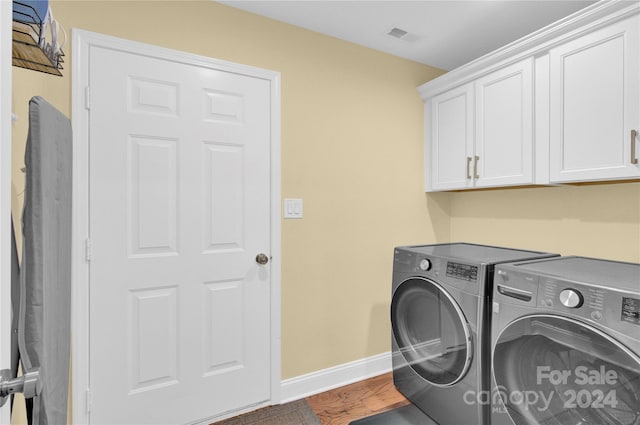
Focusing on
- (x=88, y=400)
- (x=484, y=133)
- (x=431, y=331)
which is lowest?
(x=88, y=400)

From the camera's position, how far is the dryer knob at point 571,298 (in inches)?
46.8

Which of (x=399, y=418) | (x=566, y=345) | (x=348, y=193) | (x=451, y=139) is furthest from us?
(x=451, y=139)

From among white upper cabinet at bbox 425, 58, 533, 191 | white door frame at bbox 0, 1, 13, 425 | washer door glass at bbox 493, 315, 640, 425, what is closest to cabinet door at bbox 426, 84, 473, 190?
white upper cabinet at bbox 425, 58, 533, 191

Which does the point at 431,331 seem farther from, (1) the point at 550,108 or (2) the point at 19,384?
(2) the point at 19,384

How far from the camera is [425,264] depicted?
1877 mm

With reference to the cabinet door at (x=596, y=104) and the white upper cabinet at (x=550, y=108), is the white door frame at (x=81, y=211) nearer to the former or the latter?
the white upper cabinet at (x=550, y=108)

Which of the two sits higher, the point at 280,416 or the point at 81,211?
the point at 81,211

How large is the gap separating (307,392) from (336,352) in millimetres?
310

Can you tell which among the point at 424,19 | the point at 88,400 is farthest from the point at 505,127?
the point at 88,400

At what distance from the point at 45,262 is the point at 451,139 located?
2.41 m

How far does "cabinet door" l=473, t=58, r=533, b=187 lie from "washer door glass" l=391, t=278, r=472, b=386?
0.88 metres

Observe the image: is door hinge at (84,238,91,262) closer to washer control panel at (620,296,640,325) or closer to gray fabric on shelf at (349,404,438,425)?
gray fabric on shelf at (349,404,438,425)

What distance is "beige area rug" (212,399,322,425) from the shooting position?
73.9 inches

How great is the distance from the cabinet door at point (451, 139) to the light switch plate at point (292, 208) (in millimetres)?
1131
